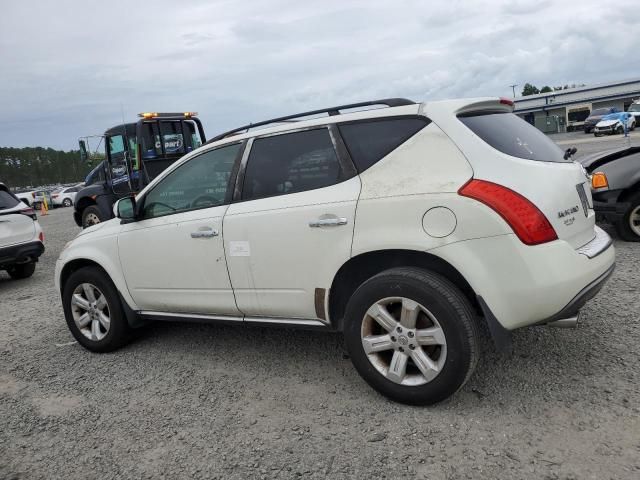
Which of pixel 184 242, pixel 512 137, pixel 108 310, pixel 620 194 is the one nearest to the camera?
pixel 512 137

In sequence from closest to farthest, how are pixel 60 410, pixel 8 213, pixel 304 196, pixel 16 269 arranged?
1. pixel 304 196
2. pixel 60 410
3. pixel 8 213
4. pixel 16 269

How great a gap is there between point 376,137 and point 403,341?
1223 millimetres

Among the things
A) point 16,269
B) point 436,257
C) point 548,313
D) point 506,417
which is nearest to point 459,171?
point 436,257

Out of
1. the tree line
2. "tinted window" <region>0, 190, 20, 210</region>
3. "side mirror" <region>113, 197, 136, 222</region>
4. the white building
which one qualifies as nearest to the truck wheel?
"tinted window" <region>0, 190, 20, 210</region>

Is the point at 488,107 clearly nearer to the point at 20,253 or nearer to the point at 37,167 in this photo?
the point at 20,253

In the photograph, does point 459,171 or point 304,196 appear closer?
point 459,171

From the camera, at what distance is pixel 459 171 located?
9.37 ft

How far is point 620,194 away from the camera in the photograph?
19.8 ft

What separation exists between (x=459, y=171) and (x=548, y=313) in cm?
88

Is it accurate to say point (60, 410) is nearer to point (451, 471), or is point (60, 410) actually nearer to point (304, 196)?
point (304, 196)

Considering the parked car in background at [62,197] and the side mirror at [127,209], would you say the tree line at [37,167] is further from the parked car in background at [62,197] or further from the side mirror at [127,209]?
the side mirror at [127,209]

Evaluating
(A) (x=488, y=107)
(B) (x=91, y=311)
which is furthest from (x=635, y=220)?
(B) (x=91, y=311)

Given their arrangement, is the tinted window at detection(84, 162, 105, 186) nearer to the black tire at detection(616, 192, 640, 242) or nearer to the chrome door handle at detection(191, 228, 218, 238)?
the chrome door handle at detection(191, 228, 218, 238)

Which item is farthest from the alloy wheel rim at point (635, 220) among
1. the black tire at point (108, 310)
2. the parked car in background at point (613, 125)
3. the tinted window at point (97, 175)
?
the parked car in background at point (613, 125)
